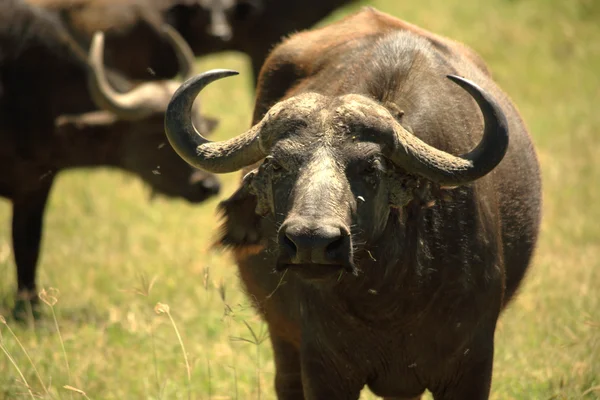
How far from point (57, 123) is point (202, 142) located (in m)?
4.02

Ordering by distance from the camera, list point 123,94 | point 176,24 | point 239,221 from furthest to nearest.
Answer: point 176,24 → point 123,94 → point 239,221

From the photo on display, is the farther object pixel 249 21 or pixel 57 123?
pixel 249 21

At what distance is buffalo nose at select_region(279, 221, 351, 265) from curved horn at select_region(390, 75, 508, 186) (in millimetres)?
454

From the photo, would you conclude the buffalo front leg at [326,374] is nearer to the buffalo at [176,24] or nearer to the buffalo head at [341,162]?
the buffalo head at [341,162]

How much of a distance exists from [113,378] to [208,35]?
5.85 meters

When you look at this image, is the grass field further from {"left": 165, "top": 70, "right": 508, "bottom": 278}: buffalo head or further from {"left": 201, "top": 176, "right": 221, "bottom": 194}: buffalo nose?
{"left": 165, "top": 70, "right": 508, "bottom": 278}: buffalo head

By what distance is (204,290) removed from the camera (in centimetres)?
734

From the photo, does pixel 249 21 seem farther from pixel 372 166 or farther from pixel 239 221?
pixel 372 166

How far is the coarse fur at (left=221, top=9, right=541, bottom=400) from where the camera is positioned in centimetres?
353

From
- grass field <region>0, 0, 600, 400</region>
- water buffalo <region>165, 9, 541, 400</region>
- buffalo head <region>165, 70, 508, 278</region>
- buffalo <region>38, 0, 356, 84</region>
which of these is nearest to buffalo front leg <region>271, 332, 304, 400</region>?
grass field <region>0, 0, 600, 400</region>

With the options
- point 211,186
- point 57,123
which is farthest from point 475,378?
point 57,123

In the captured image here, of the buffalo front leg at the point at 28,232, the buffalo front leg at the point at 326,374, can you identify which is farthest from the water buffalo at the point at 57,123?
the buffalo front leg at the point at 326,374

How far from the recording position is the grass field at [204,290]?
17.3 ft

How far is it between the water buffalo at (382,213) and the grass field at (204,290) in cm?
37
